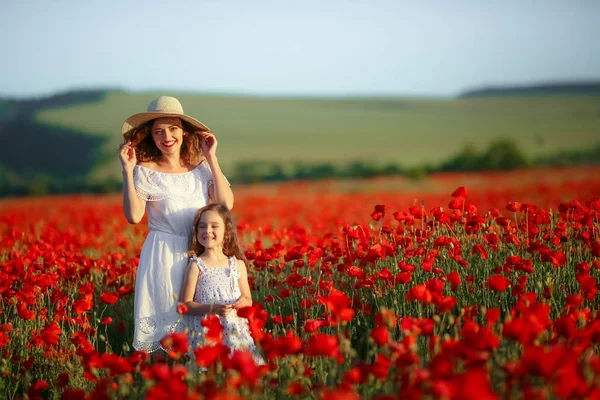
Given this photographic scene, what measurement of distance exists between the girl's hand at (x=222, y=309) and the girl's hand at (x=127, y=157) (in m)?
0.95

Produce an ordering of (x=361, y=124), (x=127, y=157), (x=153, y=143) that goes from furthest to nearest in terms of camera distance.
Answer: (x=361, y=124) < (x=153, y=143) < (x=127, y=157)

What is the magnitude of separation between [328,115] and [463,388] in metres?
43.0

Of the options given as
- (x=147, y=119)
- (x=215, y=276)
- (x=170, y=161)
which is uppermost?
(x=147, y=119)

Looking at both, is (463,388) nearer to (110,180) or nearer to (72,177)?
(110,180)

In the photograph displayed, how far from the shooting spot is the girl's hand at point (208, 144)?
4.20 meters

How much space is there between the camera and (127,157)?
400 centimetres

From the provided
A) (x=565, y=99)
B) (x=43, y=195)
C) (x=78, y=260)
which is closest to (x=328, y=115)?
(x=565, y=99)

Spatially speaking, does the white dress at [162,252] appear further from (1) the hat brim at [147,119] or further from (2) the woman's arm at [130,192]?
(1) the hat brim at [147,119]

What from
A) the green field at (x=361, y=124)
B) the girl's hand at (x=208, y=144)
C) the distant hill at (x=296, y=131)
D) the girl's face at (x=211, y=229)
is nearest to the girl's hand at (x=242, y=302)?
the girl's face at (x=211, y=229)

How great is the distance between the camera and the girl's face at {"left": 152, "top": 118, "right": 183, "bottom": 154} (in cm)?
419

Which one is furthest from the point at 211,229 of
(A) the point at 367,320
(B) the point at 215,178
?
(A) the point at 367,320

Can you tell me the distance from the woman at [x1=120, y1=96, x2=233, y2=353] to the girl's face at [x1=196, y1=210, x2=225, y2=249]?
0.77 feet

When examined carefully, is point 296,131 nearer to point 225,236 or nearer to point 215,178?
point 215,178

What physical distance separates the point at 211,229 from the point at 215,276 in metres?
0.25
